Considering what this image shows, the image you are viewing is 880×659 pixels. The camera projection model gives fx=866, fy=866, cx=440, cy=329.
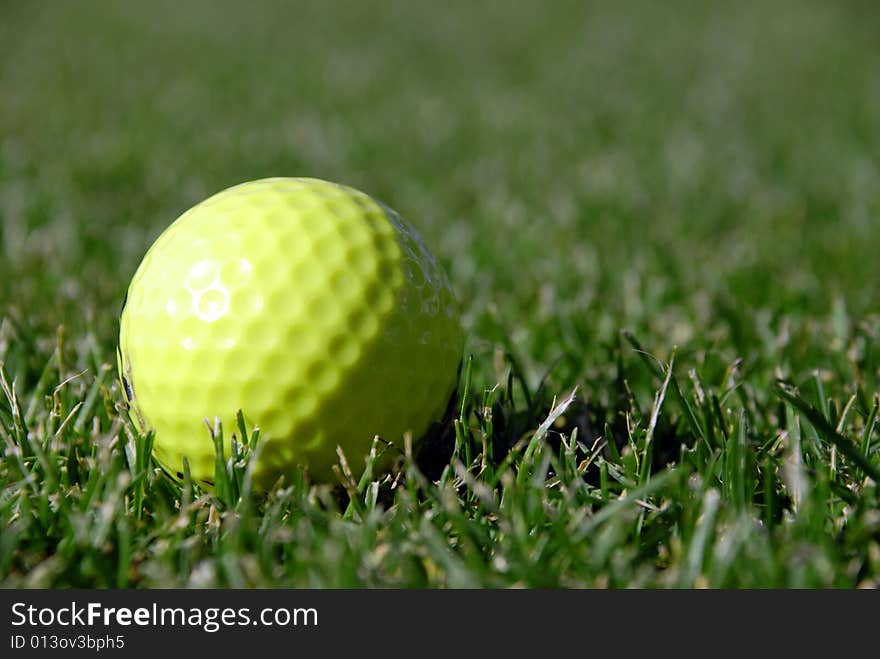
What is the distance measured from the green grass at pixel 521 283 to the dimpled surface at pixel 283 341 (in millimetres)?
97

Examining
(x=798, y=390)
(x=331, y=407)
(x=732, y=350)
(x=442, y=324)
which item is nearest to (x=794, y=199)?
(x=732, y=350)

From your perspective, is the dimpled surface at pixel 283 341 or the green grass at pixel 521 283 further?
the dimpled surface at pixel 283 341

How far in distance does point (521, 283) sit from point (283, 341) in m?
1.81

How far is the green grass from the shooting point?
1679mm

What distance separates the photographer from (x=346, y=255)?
1.97 metres

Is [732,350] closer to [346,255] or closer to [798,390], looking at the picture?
[798,390]

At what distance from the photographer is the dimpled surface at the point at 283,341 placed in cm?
185

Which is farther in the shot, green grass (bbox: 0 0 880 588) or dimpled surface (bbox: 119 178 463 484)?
dimpled surface (bbox: 119 178 463 484)

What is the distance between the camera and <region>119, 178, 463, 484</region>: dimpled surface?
1854 mm

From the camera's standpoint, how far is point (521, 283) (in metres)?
3.53

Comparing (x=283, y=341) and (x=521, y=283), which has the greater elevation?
(x=283, y=341)

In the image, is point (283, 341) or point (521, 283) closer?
point (283, 341)

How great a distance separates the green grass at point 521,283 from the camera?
5.51ft

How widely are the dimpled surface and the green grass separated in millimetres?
97
